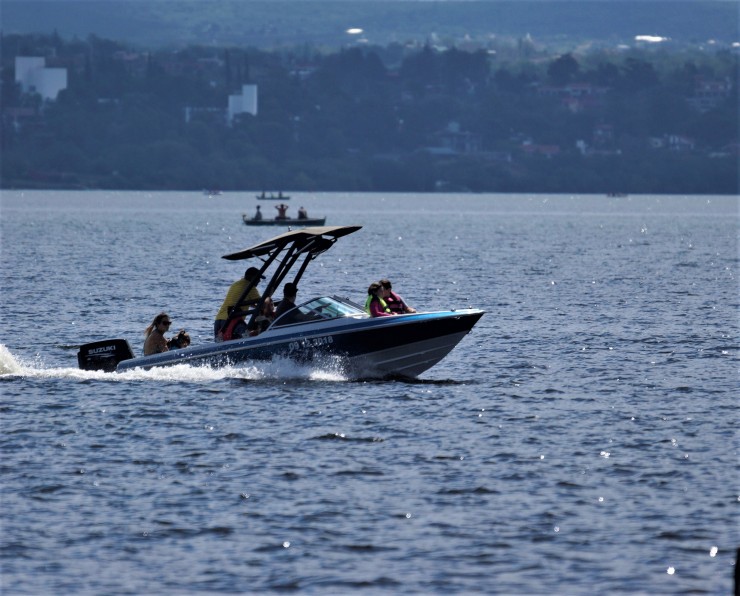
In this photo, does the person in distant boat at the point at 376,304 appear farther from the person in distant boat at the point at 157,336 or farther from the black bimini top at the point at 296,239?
the person in distant boat at the point at 157,336

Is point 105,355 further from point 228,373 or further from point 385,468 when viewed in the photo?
point 385,468

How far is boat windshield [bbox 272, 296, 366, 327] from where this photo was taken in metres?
30.5

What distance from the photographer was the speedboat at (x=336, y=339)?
30.3m

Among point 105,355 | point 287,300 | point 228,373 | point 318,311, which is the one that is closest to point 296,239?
point 287,300

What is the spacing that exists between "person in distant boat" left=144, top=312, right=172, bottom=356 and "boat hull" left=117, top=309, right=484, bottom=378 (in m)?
0.31

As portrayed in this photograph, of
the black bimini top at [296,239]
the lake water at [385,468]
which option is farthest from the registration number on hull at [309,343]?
the black bimini top at [296,239]

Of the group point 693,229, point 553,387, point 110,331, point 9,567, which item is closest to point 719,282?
point 110,331

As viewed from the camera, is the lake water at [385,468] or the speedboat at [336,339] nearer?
the lake water at [385,468]

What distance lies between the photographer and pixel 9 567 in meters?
18.2

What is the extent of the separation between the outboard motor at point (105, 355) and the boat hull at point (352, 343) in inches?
51.7

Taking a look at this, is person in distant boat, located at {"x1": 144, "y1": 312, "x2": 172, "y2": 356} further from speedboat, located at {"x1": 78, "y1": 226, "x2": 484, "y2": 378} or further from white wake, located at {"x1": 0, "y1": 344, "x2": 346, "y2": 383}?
white wake, located at {"x1": 0, "y1": 344, "x2": 346, "y2": 383}

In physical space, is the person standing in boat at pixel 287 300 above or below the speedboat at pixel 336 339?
above

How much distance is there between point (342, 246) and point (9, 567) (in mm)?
98941

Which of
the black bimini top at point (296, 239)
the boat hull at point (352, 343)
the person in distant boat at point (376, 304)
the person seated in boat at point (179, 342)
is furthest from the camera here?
the person seated in boat at point (179, 342)
